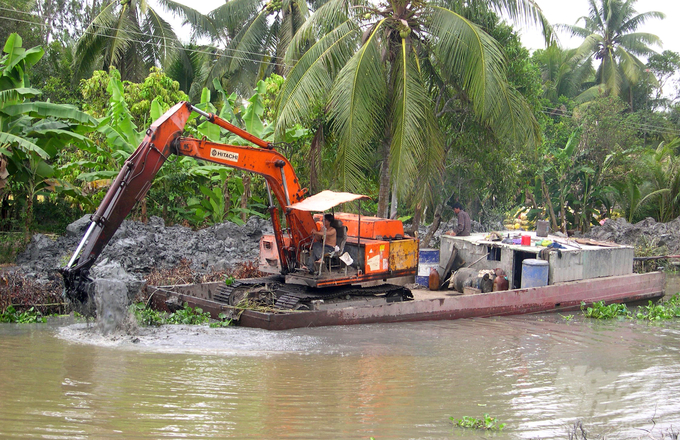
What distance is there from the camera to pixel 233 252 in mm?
17359

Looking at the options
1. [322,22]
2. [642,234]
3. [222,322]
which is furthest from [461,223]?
[642,234]

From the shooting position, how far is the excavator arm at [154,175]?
387 inches

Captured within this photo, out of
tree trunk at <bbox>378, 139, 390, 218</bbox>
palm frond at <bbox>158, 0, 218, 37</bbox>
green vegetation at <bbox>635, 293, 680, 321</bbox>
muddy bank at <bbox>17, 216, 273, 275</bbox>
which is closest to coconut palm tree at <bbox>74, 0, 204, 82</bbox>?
palm frond at <bbox>158, 0, 218, 37</bbox>

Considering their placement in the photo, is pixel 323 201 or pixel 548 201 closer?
pixel 323 201

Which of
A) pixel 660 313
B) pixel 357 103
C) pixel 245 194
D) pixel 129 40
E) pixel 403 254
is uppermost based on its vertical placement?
pixel 129 40

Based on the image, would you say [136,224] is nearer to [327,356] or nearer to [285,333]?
[285,333]

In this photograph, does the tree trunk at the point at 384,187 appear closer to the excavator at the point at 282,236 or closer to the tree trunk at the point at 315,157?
the tree trunk at the point at 315,157

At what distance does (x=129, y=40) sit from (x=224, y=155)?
1719 cm

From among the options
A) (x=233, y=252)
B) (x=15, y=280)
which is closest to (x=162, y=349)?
(x=15, y=280)

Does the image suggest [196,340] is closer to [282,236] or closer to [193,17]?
[282,236]

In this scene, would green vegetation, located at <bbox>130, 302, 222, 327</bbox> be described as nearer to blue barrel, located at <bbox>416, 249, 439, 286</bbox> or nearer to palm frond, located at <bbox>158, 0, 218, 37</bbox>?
blue barrel, located at <bbox>416, 249, 439, 286</bbox>

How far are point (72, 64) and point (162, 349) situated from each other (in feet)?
66.6

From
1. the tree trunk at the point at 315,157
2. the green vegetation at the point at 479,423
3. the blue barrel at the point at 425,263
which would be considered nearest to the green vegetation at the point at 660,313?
the blue barrel at the point at 425,263

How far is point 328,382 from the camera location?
830 centimetres
